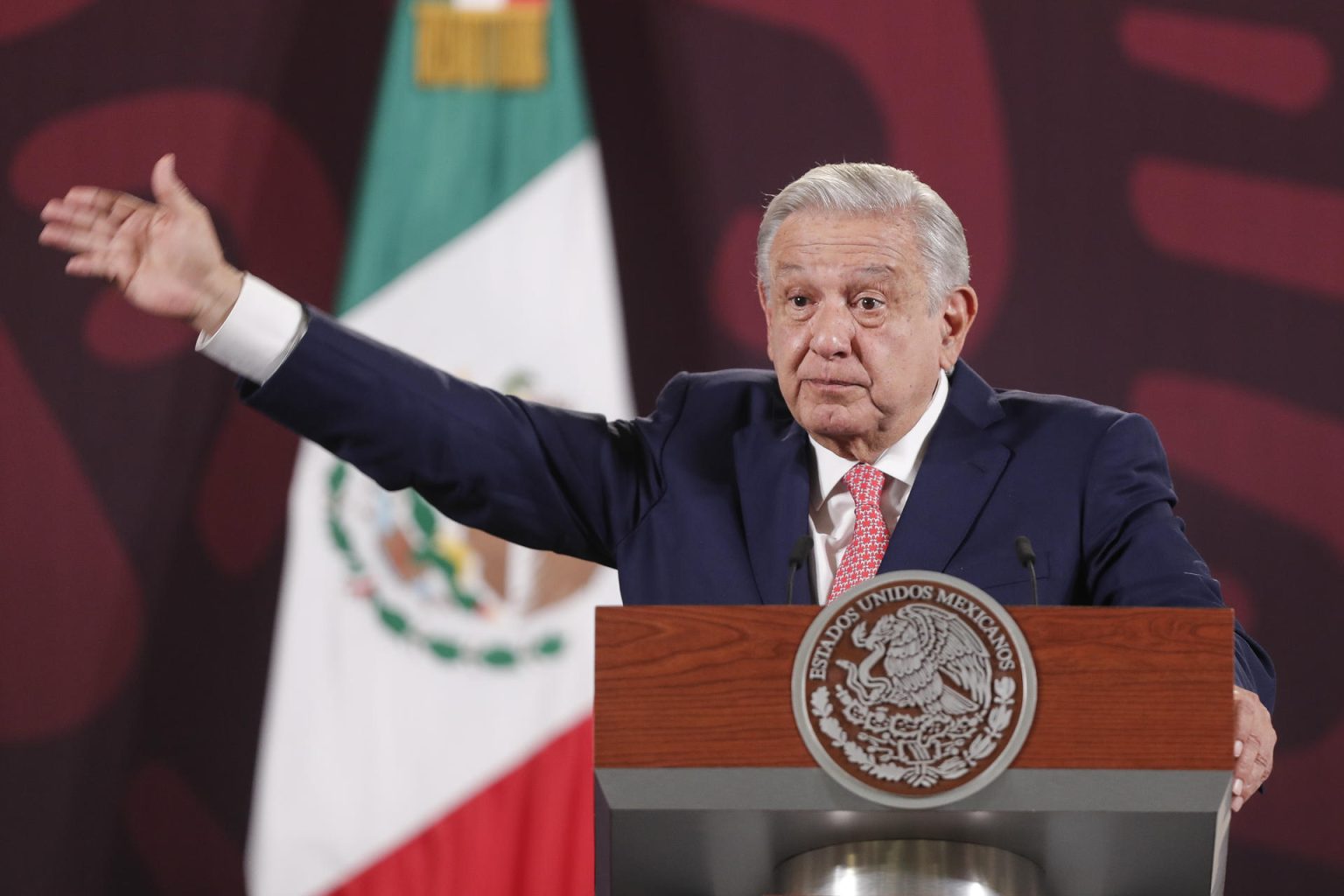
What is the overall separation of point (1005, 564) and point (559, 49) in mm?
2181

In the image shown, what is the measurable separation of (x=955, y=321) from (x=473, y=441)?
0.64m

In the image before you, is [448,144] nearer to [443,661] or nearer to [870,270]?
[443,661]

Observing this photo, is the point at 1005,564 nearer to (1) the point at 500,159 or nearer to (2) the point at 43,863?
(1) the point at 500,159

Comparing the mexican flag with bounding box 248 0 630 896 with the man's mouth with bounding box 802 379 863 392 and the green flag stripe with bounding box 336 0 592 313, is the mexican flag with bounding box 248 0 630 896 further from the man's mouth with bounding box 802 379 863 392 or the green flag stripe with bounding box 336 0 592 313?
the man's mouth with bounding box 802 379 863 392

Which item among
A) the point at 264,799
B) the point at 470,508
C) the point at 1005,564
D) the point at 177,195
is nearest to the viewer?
the point at 177,195

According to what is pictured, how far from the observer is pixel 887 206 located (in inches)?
72.1

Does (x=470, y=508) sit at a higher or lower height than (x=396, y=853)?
higher

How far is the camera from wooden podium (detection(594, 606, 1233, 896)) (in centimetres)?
118

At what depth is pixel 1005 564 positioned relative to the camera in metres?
1.74

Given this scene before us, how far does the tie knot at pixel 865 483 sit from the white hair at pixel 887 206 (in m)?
0.21

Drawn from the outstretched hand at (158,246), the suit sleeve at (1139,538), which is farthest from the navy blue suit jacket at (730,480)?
the outstretched hand at (158,246)

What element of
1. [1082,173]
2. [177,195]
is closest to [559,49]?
[1082,173]

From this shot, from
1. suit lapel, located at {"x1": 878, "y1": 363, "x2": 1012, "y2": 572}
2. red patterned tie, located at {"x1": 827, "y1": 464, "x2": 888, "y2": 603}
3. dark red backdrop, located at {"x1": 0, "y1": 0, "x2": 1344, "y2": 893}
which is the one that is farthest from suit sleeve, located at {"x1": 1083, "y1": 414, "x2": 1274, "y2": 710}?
dark red backdrop, located at {"x1": 0, "y1": 0, "x2": 1344, "y2": 893}

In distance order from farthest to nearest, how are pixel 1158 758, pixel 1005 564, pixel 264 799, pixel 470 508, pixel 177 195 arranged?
pixel 264 799 < pixel 470 508 < pixel 1005 564 < pixel 177 195 < pixel 1158 758
